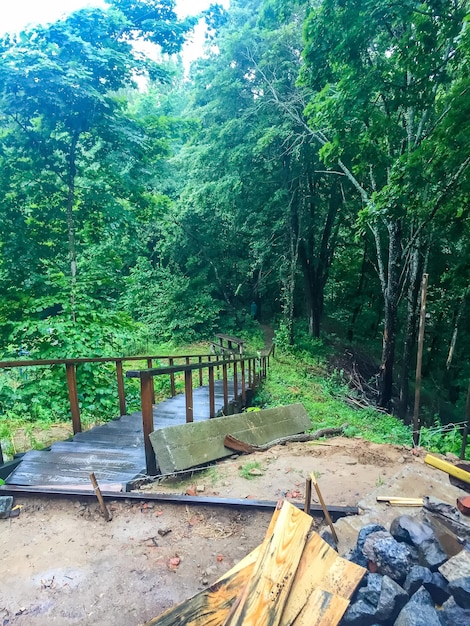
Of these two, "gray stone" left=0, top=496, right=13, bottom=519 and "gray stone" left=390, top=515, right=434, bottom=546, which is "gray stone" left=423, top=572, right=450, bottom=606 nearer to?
"gray stone" left=390, top=515, right=434, bottom=546

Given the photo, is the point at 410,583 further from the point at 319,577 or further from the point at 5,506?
the point at 5,506

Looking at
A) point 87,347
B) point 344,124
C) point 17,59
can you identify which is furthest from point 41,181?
point 344,124

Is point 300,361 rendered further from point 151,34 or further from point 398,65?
point 151,34

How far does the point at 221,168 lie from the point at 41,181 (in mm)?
8181

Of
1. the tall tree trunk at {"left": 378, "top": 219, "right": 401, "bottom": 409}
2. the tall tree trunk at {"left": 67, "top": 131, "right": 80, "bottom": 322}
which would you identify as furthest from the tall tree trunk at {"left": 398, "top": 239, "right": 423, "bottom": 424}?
the tall tree trunk at {"left": 67, "top": 131, "right": 80, "bottom": 322}

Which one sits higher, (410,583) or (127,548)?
(410,583)

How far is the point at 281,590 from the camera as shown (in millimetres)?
1641

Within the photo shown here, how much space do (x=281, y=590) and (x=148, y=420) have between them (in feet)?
6.70

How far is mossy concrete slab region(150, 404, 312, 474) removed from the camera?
3404 millimetres

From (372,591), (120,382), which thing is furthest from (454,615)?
(120,382)

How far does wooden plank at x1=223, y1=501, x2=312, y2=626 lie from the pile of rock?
0.99 ft

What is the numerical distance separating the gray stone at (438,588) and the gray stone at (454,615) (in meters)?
0.10

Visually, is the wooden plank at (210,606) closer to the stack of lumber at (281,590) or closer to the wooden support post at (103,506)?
the stack of lumber at (281,590)

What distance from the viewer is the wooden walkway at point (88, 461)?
3.32 m
